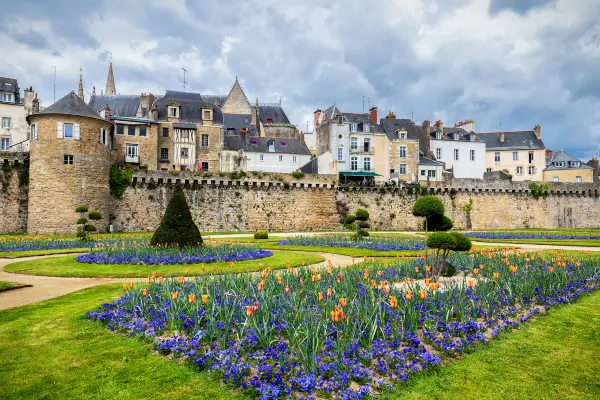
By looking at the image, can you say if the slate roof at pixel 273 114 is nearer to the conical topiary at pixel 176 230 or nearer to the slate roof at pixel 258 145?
the slate roof at pixel 258 145

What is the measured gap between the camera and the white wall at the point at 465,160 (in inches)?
2041

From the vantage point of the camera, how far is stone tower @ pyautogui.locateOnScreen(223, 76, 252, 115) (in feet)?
181

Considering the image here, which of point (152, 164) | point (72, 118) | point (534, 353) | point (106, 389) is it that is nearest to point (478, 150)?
point (152, 164)

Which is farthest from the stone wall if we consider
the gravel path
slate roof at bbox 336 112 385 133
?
the gravel path

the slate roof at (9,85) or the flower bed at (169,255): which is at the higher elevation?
the slate roof at (9,85)

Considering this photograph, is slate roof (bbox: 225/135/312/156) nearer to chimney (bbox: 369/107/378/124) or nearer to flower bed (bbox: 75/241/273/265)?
chimney (bbox: 369/107/378/124)

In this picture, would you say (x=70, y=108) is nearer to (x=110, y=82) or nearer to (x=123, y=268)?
(x=123, y=268)

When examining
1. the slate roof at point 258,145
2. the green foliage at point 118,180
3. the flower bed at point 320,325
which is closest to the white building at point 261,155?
the slate roof at point 258,145

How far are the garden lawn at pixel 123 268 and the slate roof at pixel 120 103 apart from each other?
3706cm

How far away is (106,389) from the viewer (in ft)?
15.3

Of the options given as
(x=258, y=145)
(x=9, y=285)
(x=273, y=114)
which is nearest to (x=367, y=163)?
(x=258, y=145)

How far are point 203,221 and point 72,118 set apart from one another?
39.9 ft

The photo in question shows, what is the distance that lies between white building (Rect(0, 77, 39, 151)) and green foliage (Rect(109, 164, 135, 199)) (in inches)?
910

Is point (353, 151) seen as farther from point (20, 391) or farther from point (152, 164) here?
point (20, 391)
